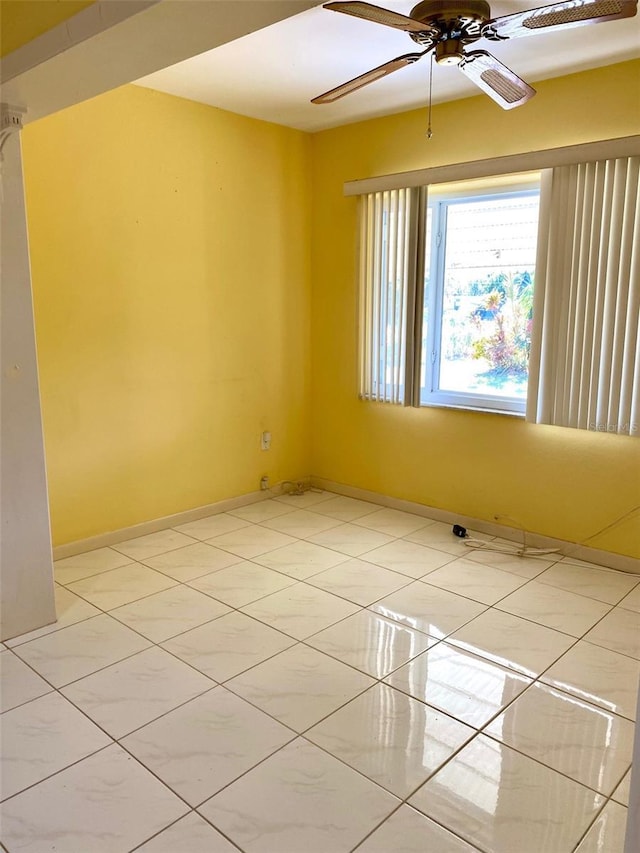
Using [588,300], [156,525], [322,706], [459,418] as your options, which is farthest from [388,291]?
[322,706]

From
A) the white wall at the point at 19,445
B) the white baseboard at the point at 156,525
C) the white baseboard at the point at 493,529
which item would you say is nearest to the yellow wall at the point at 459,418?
the white baseboard at the point at 493,529

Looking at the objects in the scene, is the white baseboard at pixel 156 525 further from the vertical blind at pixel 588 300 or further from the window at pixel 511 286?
the vertical blind at pixel 588 300

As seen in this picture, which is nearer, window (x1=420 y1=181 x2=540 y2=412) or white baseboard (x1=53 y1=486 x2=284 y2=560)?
white baseboard (x1=53 y1=486 x2=284 y2=560)

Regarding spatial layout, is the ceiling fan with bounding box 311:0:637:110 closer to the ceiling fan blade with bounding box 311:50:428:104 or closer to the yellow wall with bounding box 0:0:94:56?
the ceiling fan blade with bounding box 311:50:428:104

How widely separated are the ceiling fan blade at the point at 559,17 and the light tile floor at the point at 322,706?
7.27ft

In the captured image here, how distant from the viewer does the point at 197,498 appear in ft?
13.2

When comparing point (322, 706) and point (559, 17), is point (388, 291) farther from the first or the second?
point (322, 706)

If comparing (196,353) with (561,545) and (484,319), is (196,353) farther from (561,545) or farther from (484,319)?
(561,545)

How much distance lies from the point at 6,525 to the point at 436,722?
5.86 feet

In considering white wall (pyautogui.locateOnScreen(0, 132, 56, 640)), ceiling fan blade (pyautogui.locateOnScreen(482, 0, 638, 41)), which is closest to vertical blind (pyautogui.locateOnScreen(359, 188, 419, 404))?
ceiling fan blade (pyautogui.locateOnScreen(482, 0, 638, 41))

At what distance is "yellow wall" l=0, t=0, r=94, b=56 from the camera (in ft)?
5.66

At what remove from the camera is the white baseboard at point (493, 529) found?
3.29 meters

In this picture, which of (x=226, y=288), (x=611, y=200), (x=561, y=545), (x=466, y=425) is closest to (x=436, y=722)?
(x=561, y=545)

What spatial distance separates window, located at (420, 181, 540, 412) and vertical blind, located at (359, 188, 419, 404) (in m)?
0.12
